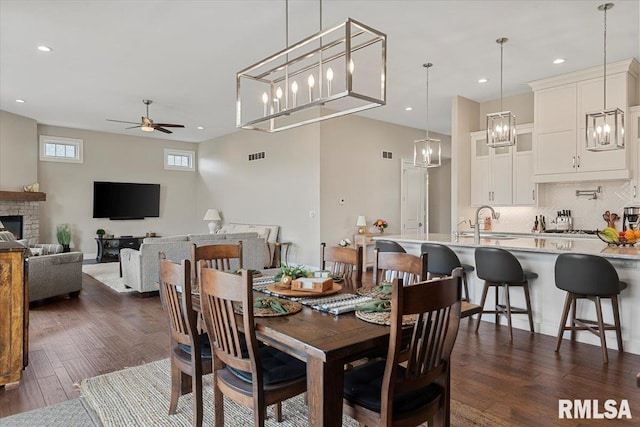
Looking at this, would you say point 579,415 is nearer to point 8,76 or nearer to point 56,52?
point 56,52

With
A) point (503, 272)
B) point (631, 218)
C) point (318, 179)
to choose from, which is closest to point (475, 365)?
point (503, 272)

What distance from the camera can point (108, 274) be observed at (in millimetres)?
7262

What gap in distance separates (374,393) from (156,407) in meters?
1.61

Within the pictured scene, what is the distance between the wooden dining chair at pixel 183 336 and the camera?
2057 millimetres

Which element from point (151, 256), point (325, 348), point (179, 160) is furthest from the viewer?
point (179, 160)

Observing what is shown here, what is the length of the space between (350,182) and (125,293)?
4306 millimetres

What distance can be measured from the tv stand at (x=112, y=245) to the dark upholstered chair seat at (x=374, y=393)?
28.6ft

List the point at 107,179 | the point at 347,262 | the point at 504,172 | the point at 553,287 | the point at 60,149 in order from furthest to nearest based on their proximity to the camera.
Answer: the point at 107,179, the point at 60,149, the point at 504,172, the point at 553,287, the point at 347,262

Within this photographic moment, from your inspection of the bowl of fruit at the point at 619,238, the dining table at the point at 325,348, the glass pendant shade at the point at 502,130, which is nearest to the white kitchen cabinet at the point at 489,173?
the glass pendant shade at the point at 502,130

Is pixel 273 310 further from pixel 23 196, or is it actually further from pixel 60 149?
pixel 60 149

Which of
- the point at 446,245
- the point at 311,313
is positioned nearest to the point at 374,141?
the point at 446,245

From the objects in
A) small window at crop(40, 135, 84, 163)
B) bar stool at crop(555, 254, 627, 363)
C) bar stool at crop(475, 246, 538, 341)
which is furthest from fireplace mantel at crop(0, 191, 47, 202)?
bar stool at crop(555, 254, 627, 363)

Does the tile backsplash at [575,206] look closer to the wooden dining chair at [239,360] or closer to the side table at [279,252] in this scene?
the side table at [279,252]

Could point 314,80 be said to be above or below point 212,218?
above
